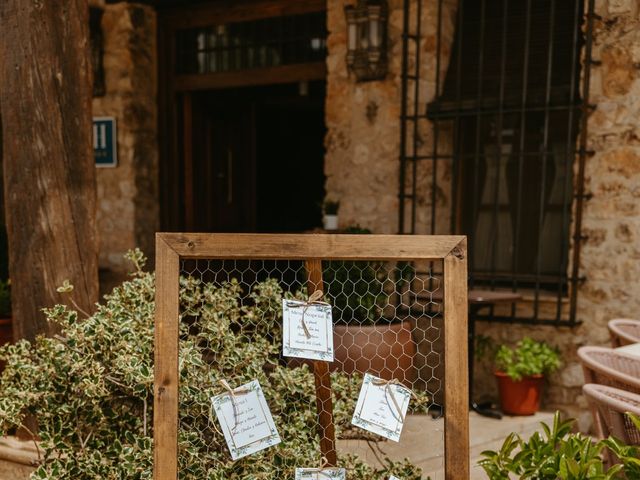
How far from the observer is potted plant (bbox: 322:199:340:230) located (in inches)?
190

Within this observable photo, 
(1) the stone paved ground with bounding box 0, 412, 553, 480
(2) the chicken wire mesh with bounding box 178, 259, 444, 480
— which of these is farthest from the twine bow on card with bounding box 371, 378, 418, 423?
(1) the stone paved ground with bounding box 0, 412, 553, 480

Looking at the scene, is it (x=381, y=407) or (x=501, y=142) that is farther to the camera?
(x=501, y=142)

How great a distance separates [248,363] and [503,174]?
9.28 ft

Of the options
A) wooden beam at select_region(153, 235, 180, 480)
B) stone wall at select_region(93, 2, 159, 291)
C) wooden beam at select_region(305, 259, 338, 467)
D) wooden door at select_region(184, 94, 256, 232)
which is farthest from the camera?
wooden door at select_region(184, 94, 256, 232)

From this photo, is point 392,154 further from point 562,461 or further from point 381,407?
point 562,461

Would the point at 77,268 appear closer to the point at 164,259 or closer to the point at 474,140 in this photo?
the point at 164,259

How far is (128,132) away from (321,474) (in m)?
4.43

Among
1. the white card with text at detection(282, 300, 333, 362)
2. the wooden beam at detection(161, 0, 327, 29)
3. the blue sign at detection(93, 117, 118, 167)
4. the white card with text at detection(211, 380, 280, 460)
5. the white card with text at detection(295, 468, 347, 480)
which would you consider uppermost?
the wooden beam at detection(161, 0, 327, 29)

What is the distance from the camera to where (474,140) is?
478 centimetres

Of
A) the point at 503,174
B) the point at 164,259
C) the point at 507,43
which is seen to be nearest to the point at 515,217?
the point at 503,174

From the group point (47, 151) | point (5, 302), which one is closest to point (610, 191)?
point (47, 151)

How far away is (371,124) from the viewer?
4.88 metres

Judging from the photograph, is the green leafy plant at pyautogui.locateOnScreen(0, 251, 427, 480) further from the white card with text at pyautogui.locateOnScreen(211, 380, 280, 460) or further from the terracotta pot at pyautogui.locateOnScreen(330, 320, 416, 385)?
the terracotta pot at pyautogui.locateOnScreen(330, 320, 416, 385)

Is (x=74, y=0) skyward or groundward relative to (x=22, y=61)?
skyward
